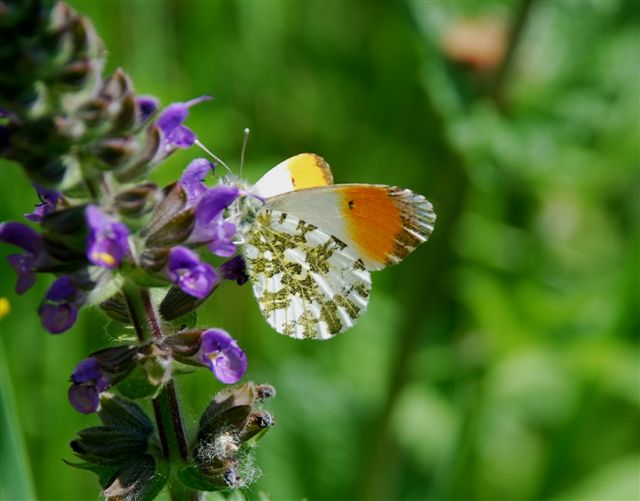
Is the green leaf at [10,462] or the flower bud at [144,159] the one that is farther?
the green leaf at [10,462]

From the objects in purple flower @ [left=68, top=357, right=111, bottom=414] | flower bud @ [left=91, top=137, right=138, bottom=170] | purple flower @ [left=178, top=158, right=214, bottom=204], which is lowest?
purple flower @ [left=68, top=357, right=111, bottom=414]

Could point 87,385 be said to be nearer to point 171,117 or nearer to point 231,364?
point 231,364

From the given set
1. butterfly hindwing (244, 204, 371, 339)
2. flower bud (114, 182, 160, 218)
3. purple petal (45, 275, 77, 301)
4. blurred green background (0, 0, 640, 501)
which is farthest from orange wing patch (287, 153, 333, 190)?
blurred green background (0, 0, 640, 501)

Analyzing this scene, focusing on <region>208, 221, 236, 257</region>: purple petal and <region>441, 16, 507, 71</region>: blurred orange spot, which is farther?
<region>441, 16, 507, 71</region>: blurred orange spot

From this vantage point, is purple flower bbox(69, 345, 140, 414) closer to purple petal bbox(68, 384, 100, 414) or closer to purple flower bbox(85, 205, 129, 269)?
purple petal bbox(68, 384, 100, 414)

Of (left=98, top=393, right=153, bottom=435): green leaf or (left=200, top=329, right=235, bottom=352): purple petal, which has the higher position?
(left=200, top=329, right=235, bottom=352): purple petal

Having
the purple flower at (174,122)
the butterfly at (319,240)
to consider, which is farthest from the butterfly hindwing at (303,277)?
the purple flower at (174,122)

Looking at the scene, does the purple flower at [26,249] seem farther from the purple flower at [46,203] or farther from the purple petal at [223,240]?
the purple petal at [223,240]

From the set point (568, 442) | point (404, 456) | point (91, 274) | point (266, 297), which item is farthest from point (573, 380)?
point (91, 274)
